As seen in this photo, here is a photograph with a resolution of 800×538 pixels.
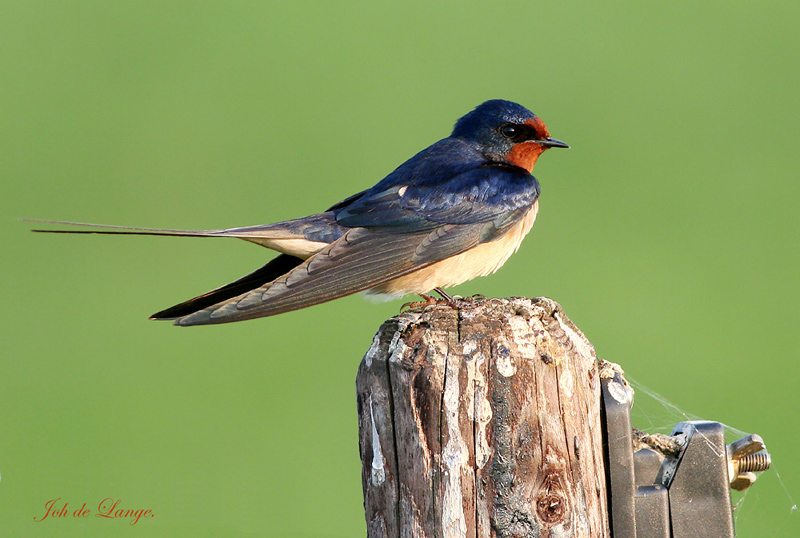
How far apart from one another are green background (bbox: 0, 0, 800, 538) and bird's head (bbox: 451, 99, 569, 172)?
1836 millimetres

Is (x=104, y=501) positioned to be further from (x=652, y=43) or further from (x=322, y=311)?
(x=652, y=43)

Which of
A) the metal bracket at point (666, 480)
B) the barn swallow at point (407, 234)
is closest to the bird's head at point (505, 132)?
the barn swallow at point (407, 234)

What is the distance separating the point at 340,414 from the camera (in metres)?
7.74

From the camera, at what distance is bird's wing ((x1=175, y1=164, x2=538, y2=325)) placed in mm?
3551

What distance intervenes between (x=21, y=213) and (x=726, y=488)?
8.27m

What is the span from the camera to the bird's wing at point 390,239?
3.55m

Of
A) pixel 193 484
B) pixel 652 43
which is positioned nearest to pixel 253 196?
pixel 193 484

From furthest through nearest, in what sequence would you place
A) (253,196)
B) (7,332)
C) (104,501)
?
1. (253,196)
2. (7,332)
3. (104,501)
